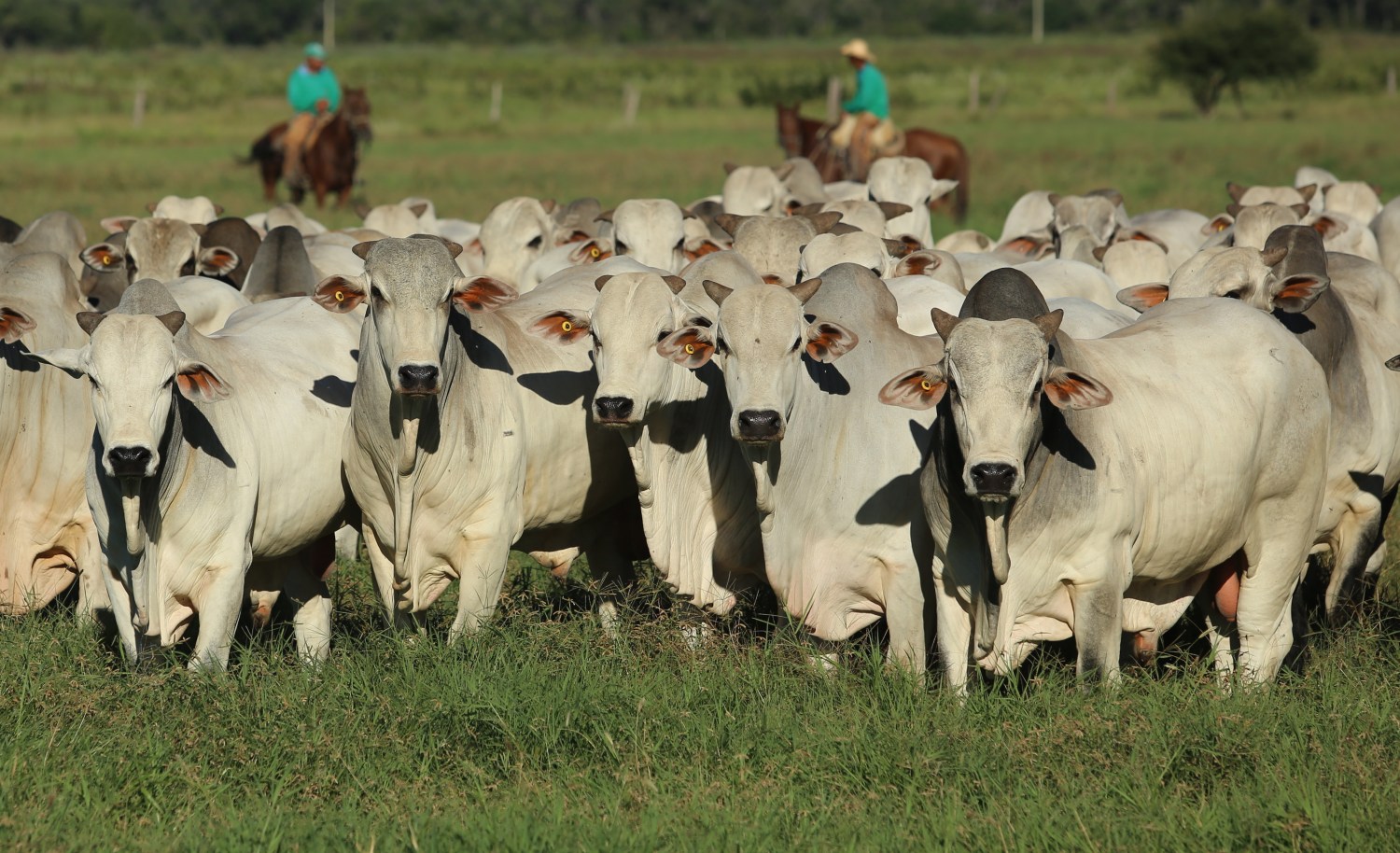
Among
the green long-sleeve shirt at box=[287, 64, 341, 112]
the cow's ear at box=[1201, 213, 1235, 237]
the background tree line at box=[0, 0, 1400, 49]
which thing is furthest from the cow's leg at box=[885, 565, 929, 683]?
the background tree line at box=[0, 0, 1400, 49]

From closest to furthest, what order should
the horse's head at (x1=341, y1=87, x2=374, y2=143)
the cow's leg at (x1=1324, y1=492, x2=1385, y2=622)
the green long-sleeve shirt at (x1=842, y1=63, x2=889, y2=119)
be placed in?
the cow's leg at (x1=1324, y1=492, x2=1385, y2=622)
the green long-sleeve shirt at (x1=842, y1=63, x2=889, y2=119)
the horse's head at (x1=341, y1=87, x2=374, y2=143)

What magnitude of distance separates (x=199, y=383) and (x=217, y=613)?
0.79 metres

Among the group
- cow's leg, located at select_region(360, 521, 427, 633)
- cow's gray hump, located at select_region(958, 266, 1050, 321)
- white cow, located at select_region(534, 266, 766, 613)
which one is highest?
cow's gray hump, located at select_region(958, 266, 1050, 321)

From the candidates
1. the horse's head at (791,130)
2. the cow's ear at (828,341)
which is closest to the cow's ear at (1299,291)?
the cow's ear at (828,341)

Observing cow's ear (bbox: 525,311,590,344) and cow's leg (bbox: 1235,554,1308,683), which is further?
cow's ear (bbox: 525,311,590,344)

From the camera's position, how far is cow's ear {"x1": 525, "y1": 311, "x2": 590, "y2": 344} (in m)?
6.04

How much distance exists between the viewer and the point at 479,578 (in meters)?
5.92

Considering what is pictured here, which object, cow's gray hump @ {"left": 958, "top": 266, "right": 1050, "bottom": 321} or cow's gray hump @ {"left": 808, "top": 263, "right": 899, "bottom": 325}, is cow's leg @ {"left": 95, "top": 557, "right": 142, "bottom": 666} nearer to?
cow's gray hump @ {"left": 808, "top": 263, "right": 899, "bottom": 325}

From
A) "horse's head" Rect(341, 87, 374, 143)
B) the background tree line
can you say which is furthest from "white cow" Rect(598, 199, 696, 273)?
the background tree line

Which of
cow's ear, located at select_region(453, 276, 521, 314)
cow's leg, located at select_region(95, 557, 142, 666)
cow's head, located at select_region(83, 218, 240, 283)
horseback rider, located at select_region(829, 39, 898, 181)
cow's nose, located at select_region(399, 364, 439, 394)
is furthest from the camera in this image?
horseback rider, located at select_region(829, 39, 898, 181)

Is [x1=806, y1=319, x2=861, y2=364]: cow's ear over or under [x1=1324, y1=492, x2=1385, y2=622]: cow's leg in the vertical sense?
over

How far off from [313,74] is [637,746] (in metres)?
21.5

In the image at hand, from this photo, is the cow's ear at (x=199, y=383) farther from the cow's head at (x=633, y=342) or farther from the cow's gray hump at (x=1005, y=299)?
the cow's gray hump at (x=1005, y=299)

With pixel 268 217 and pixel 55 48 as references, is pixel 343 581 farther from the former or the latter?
pixel 55 48
